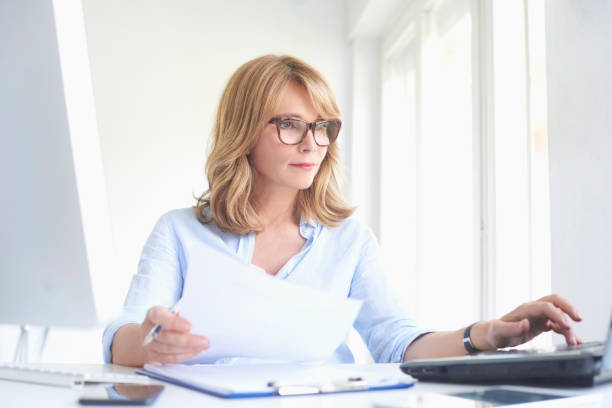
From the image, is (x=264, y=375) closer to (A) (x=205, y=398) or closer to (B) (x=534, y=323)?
(A) (x=205, y=398)

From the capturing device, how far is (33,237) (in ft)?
1.98

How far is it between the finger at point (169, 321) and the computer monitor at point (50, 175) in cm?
23

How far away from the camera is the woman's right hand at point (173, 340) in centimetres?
83

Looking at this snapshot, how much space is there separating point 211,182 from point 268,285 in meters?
0.93

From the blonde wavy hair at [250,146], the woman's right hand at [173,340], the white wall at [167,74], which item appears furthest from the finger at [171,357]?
the white wall at [167,74]

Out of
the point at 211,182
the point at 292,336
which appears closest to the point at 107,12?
the point at 211,182

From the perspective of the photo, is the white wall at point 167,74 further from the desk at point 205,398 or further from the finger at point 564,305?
the desk at point 205,398

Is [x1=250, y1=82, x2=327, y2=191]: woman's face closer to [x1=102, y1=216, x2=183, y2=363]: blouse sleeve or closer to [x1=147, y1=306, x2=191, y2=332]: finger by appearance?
[x1=102, y1=216, x2=183, y2=363]: blouse sleeve

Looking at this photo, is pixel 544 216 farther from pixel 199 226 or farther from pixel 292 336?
pixel 292 336

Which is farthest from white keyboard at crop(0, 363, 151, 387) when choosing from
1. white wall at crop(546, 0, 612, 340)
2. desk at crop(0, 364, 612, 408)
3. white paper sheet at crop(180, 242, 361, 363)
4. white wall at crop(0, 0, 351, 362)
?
white wall at crop(0, 0, 351, 362)

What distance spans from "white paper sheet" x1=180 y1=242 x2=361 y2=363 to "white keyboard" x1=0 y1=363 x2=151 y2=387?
0.11 m

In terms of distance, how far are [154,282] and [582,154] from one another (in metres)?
0.96

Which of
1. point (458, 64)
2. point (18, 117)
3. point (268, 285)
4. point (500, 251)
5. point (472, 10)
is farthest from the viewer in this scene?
point (458, 64)

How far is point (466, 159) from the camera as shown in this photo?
250 centimetres
